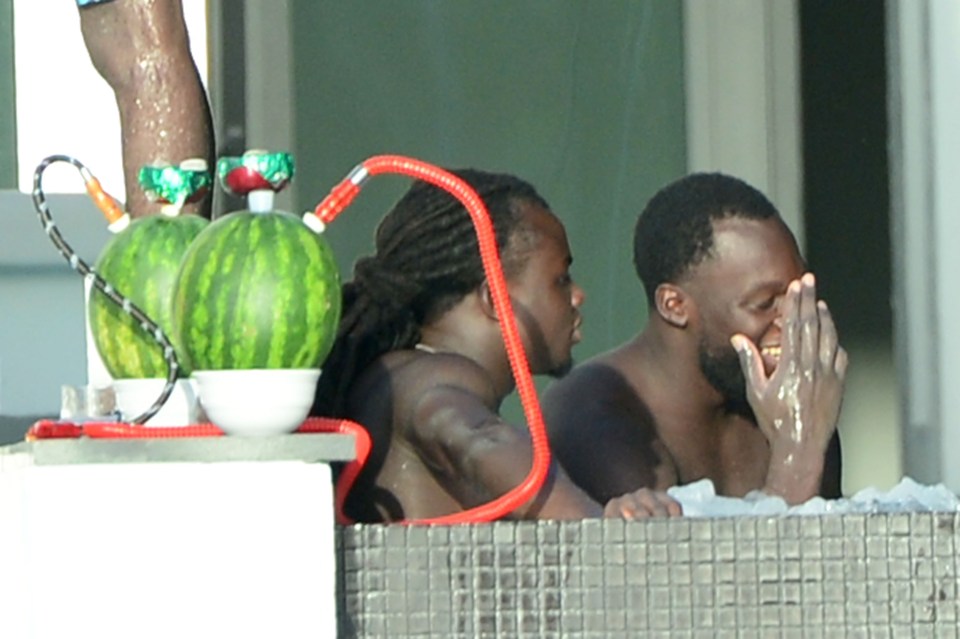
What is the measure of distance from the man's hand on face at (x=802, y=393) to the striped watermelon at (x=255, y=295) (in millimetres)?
1233

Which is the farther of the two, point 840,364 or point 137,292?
point 840,364

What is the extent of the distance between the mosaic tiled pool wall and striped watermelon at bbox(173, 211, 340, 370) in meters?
0.27

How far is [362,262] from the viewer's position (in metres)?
3.63

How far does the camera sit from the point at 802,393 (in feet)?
11.5

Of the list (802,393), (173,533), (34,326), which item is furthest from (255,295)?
(34,326)

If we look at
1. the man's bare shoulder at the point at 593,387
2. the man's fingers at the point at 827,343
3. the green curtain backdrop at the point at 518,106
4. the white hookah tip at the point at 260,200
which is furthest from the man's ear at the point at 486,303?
the green curtain backdrop at the point at 518,106

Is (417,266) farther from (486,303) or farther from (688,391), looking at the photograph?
(688,391)

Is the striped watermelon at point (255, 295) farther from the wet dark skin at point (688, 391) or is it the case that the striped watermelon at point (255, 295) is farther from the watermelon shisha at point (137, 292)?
the wet dark skin at point (688, 391)

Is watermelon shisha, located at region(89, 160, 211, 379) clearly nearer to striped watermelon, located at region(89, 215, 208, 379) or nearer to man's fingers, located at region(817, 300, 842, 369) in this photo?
striped watermelon, located at region(89, 215, 208, 379)

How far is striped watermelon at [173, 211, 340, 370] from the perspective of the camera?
244 centimetres

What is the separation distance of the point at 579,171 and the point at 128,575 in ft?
11.4

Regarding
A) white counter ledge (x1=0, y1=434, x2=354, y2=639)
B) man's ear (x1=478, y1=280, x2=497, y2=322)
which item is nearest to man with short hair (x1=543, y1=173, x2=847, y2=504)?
man's ear (x1=478, y1=280, x2=497, y2=322)

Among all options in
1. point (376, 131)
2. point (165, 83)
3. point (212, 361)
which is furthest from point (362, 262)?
point (376, 131)

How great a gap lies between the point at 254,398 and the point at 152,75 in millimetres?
1021
